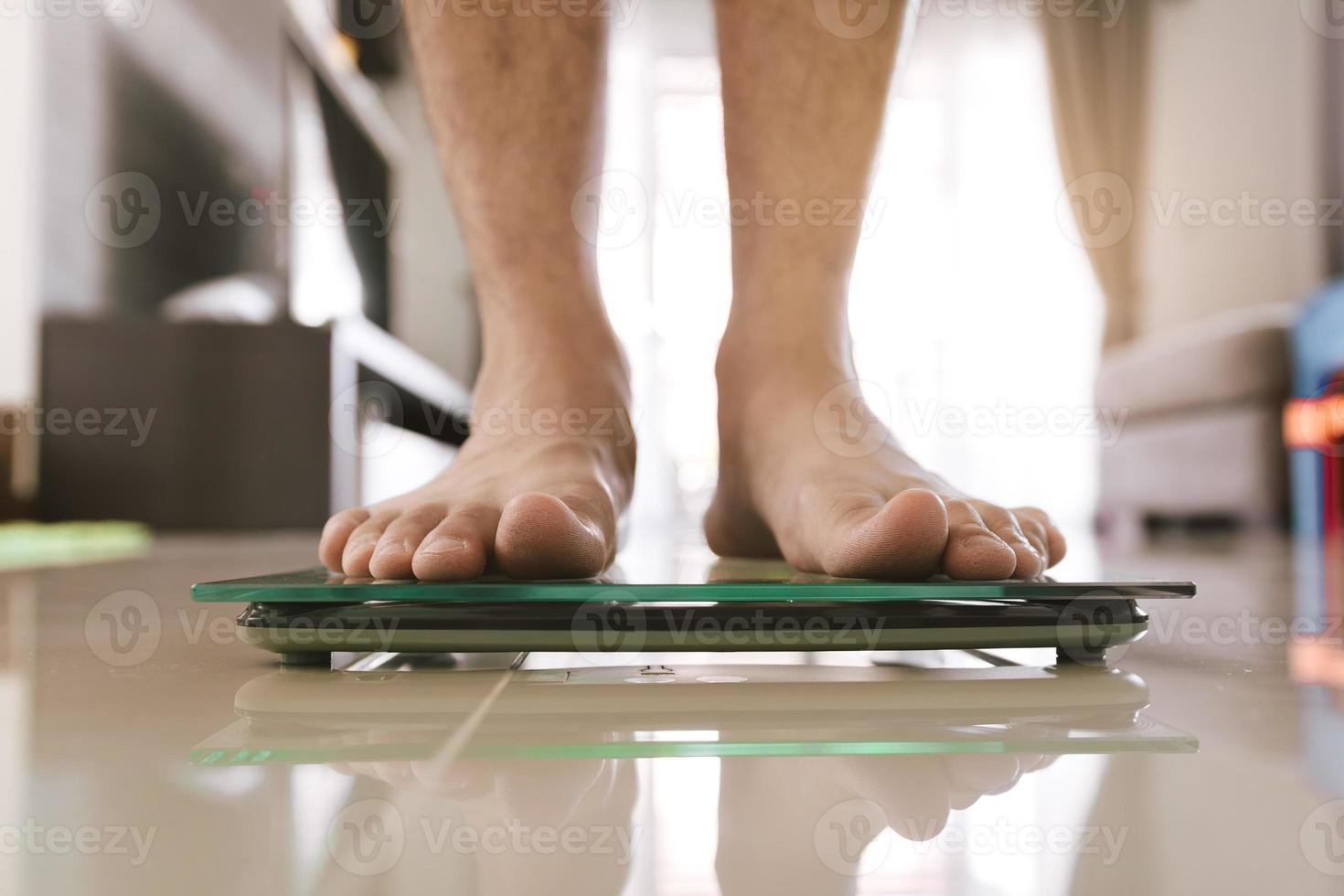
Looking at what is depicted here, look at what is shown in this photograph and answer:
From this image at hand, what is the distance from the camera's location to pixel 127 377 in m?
2.37

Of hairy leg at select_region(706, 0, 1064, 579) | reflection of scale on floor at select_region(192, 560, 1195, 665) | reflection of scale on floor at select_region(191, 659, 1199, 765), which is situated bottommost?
reflection of scale on floor at select_region(191, 659, 1199, 765)

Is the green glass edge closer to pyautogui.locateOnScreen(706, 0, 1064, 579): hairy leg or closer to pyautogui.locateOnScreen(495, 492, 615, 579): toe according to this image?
pyautogui.locateOnScreen(495, 492, 615, 579): toe

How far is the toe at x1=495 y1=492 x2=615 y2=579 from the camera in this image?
50 cm

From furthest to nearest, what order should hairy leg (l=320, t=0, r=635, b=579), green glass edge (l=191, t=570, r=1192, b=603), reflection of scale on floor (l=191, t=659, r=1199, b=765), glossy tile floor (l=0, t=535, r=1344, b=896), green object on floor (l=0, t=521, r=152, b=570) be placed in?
green object on floor (l=0, t=521, r=152, b=570), hairy leg (l=320, t=0, r=635, b=579), green glass edge (l=191, t=570, r=1192, b=603), reflection of scale on floor (l=191, t=659, r=1199, b=765), glossy tile floor (l=0, t=535, r=1344, b=896)

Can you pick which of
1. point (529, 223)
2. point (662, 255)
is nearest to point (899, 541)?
point (529, 223)

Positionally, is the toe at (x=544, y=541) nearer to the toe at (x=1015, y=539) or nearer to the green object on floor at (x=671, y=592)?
the green object on floor at (x=671, y=592)

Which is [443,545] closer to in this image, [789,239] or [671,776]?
[671,776]

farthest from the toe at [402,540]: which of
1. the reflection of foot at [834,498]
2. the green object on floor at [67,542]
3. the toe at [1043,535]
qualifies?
the green object on floor at [67,542]

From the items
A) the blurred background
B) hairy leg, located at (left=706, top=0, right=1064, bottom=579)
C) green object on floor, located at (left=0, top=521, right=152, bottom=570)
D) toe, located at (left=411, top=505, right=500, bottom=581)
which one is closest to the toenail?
toe, located at (left=411, top=505, right=500, bottom=581)

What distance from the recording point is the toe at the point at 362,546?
0.56 m

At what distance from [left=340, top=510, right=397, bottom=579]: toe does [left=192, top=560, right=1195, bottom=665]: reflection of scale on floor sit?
0.23 feet

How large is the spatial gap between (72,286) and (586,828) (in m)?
2.61

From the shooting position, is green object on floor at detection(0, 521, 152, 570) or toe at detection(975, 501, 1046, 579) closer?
toe at detection(975, 501, 1046, 579)

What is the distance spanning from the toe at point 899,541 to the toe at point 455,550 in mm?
196
